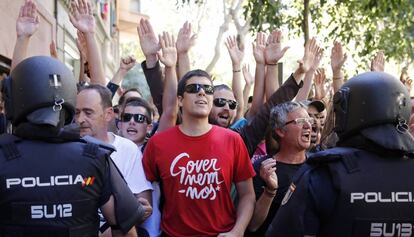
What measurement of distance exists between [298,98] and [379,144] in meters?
2.99

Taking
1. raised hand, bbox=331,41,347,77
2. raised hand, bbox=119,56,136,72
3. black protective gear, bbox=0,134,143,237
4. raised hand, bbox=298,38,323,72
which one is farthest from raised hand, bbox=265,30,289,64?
black protective gear, bbox=0,134,143,237

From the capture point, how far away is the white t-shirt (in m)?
3.91

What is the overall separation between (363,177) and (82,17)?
3162 millimetres

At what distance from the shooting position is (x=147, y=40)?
5.09 metres

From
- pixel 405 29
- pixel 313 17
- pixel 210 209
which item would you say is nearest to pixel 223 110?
pixel 210 209

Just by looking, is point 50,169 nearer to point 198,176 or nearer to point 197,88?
point 198,176

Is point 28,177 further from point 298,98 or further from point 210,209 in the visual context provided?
point 298,98

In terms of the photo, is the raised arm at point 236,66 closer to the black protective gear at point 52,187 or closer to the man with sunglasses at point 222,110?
the man with sunglasses at point 222,110

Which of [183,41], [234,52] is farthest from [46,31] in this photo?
[183,41]

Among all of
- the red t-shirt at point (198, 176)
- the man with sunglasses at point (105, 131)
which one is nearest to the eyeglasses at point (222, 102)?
the red t-shirt at point (198, 176)

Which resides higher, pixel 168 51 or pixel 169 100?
pixel 168 51

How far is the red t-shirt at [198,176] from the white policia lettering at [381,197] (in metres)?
1.35

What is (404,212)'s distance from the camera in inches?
106

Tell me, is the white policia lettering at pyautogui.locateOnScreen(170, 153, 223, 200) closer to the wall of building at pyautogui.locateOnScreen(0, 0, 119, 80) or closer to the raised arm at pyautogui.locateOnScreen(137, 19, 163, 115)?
the raised arm at pyautogui.locateOnScreen(137, 19, 163, 115)
